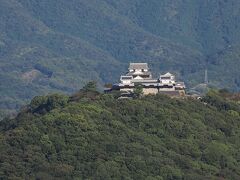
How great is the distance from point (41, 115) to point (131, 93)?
26.7 feet

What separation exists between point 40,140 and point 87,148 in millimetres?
3127

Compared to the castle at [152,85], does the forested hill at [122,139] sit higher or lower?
lower

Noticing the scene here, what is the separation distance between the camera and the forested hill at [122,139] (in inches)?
4021

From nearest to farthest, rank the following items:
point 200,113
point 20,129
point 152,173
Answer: point 152,173 < point 20,129 < point 200,113

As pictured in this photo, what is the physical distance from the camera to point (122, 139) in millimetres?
108062

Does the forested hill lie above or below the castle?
below

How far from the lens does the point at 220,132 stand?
113750 mm

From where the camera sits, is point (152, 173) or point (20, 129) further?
Answer: point (20, 129)

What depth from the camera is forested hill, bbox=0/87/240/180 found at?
335ft

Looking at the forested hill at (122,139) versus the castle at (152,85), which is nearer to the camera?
the forested hill at (122,139)

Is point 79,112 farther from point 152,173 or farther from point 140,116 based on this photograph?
point 152,173

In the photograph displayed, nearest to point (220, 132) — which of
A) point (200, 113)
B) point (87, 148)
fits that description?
point (200, 113)

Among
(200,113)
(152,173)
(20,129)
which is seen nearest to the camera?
(152,173)

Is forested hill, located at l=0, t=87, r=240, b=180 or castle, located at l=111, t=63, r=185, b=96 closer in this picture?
forested hill, located at l=0, t=87, r=240, b=180
